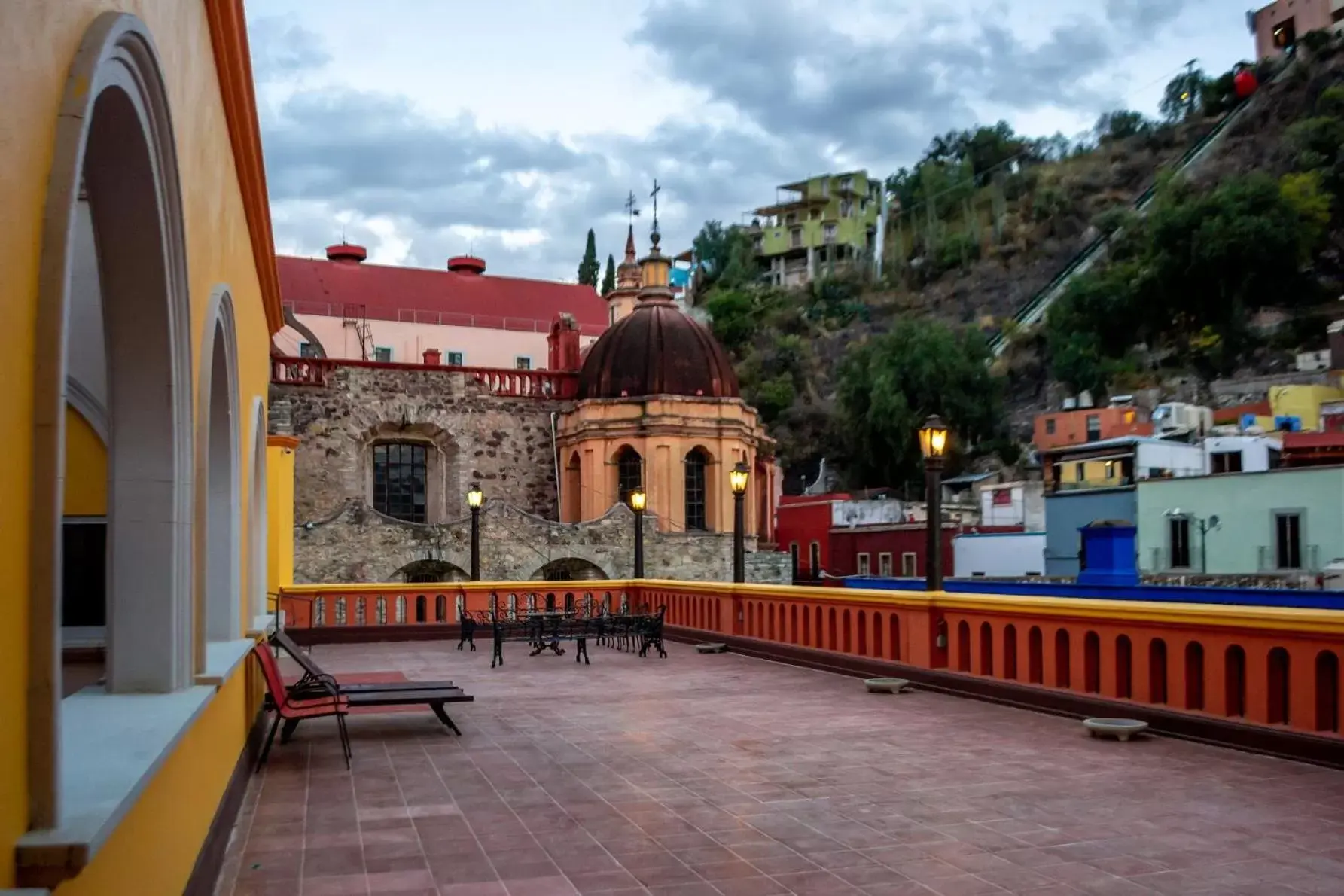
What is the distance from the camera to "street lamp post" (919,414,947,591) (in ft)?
35.7

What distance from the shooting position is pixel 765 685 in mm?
11656

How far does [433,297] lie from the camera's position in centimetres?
4972

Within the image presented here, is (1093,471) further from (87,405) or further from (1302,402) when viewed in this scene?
(87,405)

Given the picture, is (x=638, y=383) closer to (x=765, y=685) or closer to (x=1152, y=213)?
(x=765, y=685)

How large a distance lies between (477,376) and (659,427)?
549cm

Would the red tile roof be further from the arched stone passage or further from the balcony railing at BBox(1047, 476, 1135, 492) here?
the balcony railing at BBox(1047, 476, 1135, 492)

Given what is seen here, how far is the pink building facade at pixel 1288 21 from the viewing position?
82.8 m

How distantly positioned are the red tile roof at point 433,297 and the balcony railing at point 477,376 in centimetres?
1378

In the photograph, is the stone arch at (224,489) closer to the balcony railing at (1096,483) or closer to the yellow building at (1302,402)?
the balcony railing at (1096,483)

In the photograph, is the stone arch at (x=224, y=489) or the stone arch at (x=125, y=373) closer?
the stone arch at (x=125, y=373)

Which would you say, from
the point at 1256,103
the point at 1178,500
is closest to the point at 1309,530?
the point at 1178,500

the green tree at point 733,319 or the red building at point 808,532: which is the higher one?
the green tree at point 733,319

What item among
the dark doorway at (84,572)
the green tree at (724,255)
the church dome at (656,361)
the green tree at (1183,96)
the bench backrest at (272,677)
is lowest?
the bench backrest at (272,677)

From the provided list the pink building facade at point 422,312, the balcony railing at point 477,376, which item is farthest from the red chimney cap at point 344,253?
the balcony railing at point 477,376
